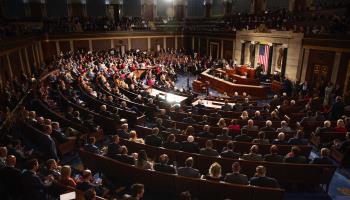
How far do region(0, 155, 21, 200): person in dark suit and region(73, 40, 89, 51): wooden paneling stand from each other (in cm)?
2262

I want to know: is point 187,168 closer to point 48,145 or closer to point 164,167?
point 164,167

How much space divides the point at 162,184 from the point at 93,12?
1109 inches

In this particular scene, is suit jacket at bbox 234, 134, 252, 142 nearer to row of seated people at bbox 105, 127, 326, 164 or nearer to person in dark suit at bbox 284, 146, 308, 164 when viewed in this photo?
row of seated people at bbox 105, 127, 326, 164

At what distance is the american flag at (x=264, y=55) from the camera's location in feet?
Result: 69.3

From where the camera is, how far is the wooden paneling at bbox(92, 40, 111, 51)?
27875 millimetres

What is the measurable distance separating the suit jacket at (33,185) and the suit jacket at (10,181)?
0.83ft

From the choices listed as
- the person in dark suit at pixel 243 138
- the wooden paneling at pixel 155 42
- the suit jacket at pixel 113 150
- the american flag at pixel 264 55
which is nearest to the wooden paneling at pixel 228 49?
the american flag at pixel 264 55

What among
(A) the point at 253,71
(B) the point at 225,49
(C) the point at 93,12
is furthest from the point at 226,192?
(C) the point at 93,12

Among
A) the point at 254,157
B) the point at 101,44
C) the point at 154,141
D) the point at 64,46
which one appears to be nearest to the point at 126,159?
the point at 154,141

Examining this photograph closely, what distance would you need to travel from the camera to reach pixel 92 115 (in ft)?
34.0

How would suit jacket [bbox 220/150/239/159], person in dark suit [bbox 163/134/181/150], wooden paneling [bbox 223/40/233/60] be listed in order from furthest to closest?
wooden paneling [bbox 223/40/233/60] → person in dark suit [bbox 163/134/181/150] → suit jacket [bbox 220/150/239/159]

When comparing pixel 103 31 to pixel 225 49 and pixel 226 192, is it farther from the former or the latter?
pixel 226 192

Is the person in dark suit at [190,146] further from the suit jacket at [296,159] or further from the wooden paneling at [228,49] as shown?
the wooden paneling at [228,49]

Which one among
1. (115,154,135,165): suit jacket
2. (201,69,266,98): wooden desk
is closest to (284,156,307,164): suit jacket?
(115,154,135,165): suit jacket
